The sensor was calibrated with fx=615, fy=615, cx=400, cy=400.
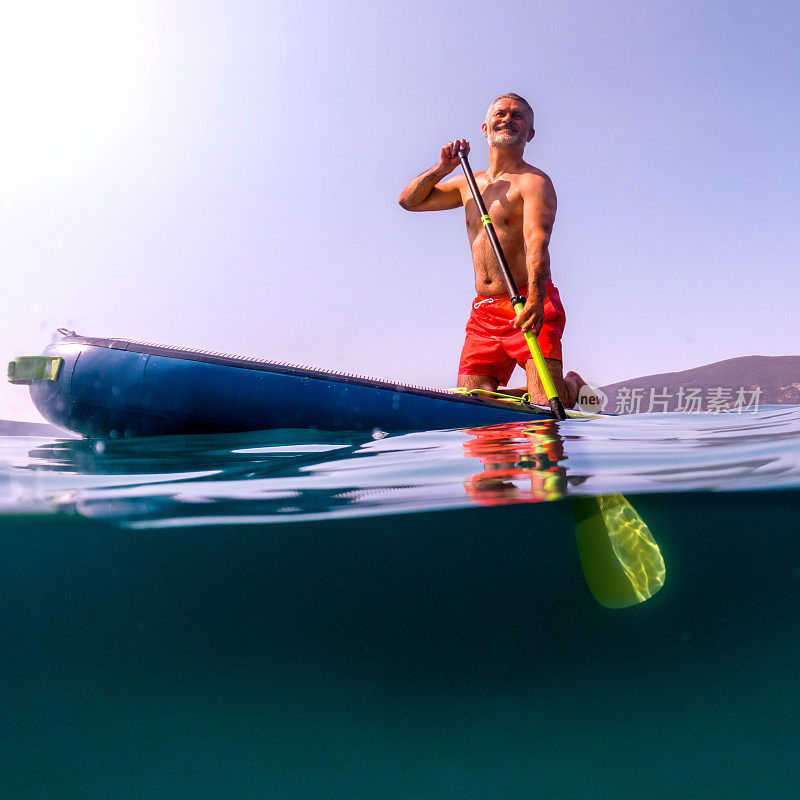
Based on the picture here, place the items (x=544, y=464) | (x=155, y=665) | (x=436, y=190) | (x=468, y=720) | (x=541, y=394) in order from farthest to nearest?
(x=436, y=190) < (x=541, y=394) < (x=155, y=665) < (x=544, y=464) < (x=468, y=720)

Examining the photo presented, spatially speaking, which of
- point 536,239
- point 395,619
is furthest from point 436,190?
point 395,619

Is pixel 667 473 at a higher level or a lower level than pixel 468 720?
higher

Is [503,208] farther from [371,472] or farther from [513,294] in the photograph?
[371,472]

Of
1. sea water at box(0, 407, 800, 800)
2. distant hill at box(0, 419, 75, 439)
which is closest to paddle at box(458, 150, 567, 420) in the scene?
sea water at box(0, 407, 800, 800)

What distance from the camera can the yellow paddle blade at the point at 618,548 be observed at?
2.74 meters

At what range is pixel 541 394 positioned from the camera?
14.0 ft

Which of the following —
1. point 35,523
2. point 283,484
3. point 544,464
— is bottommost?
point 35,523

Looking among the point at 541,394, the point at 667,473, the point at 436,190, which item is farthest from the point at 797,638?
the point at 436,190

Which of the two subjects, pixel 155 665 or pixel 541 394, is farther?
pixel 541 394

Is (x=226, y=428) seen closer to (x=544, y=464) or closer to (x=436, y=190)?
(x=544, y=464)

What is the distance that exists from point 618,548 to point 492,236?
8.30 feet

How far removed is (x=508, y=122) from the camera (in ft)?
15.4

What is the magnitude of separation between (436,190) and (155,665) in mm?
3965

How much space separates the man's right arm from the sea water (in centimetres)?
223
